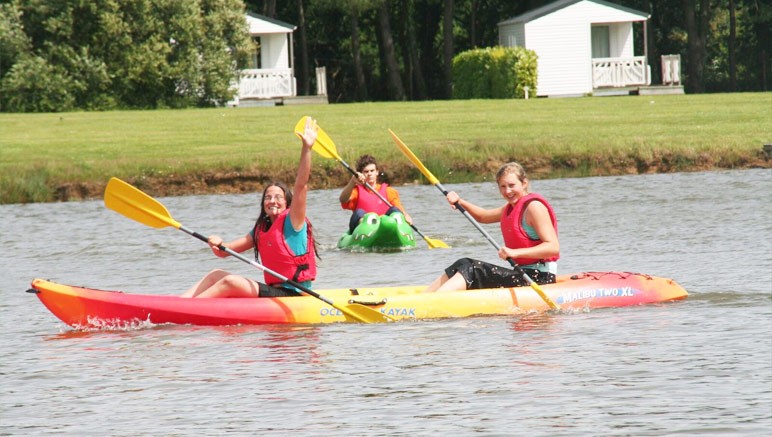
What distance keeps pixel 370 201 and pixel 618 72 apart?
28.2m

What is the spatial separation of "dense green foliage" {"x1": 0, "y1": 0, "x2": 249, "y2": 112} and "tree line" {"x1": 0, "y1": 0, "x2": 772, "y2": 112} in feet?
0.08

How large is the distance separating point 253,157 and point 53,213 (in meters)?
3.82

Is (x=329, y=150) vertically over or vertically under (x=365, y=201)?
over

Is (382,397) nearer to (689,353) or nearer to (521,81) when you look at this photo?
(689,353)

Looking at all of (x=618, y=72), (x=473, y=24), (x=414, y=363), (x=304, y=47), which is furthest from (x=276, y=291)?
(x=473, y=24)

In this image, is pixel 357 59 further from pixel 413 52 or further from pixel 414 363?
pixel 414 363

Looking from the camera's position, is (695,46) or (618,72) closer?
(618,72)

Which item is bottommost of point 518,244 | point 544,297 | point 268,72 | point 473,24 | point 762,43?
point 544,297

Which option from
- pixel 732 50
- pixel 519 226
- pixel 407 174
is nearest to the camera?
pixel 519 226

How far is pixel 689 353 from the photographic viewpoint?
8.34 metres

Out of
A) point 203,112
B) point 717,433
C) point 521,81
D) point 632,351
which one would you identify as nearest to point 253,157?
point 203,112

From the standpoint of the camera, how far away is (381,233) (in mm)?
14539

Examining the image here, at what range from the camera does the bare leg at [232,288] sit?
9953 mm

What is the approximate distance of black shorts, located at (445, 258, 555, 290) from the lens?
1016 centimetres
